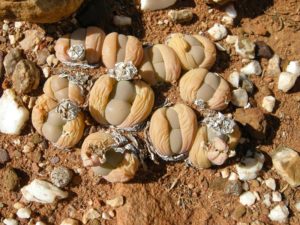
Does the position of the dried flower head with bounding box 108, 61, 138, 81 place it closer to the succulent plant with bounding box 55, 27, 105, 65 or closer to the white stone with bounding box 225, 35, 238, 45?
the succulent plant with bounding box 55, 27, 105, 65

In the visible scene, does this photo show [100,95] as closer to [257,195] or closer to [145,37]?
[145,37]

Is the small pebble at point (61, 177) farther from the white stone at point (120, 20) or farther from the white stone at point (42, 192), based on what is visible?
the white stone at point (120, 20)

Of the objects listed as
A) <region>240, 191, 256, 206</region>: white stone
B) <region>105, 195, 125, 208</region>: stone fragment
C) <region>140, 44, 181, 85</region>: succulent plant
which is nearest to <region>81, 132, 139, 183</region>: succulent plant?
<region>105, 195, 125, 208</region>: stone fragment

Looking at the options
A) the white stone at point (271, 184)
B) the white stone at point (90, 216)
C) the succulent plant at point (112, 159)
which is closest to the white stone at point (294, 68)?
the white stone at point (271, 184)

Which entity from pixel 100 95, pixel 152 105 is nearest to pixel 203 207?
pixel 152 105

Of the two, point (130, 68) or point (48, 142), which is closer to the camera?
point (130, 68)

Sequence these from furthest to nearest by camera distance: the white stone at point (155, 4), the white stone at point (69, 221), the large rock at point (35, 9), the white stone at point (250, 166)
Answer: the white stone at point (155, 4) < the white stone at point (250, 166) < the white stone at point (69, 221) < the large rock at point (35, 9)

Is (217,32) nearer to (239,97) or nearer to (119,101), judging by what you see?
(239,97)
